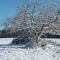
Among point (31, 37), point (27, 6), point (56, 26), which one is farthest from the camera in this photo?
point (31, 37)

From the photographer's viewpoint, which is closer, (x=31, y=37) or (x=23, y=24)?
(x=23, y=24)

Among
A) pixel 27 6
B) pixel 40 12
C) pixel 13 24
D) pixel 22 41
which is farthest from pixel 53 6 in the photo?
pixel 22 41

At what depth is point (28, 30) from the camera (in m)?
13.3

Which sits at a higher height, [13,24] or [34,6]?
[34,6]

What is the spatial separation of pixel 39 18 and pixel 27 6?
111 centimetres

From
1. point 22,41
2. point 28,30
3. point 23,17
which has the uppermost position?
point 23,17

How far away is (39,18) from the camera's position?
12.6m

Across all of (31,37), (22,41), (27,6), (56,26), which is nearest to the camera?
(27,6)

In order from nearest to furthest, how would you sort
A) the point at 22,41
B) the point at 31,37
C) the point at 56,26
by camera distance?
the point at 56,26, the point at 31,37, the point at 22,41

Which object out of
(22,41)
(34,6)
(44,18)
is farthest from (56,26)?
(22,41)

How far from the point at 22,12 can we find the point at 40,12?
115 centimetres

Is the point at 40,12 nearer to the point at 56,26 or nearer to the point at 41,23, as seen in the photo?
the point at 41,23

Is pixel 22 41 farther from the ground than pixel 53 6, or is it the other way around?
pixel 53 6

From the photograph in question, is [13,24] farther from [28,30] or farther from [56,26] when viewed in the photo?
[56,26]
